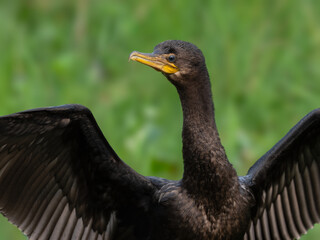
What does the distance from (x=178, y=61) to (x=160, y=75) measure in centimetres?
344

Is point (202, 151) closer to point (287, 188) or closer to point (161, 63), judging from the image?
point (161, 63)

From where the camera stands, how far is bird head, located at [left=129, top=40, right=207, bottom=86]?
5.87 m

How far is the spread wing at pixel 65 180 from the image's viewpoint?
5.78m

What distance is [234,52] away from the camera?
30.8 ft

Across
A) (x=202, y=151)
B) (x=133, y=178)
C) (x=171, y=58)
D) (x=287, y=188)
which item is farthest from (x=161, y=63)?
(x=287, y=188)

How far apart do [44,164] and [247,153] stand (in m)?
2.89

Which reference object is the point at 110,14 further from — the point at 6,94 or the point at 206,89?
the point at 206,89

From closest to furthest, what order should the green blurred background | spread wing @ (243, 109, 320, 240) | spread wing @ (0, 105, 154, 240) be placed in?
spread wing @ (0, 105, 154, 240) < spread wing @ (243, 109, 320, 240) < the green blurred background

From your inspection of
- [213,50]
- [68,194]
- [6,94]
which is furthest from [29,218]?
[213,50]

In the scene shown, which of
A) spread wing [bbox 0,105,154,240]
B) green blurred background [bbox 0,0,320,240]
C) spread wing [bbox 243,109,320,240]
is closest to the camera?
spread wing [bbox 0,105,154,240]

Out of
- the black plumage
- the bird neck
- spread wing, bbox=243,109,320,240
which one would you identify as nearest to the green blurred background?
spread wing, bbox=243,109,320,240

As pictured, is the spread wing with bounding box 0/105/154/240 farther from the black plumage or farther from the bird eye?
the bird eye

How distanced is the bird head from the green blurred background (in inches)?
95.2

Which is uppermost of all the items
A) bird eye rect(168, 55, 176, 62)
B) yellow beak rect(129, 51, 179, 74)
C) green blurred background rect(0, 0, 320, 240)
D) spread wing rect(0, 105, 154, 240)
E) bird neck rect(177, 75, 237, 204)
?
green blurred background rect(0, 0, 320, 240)
